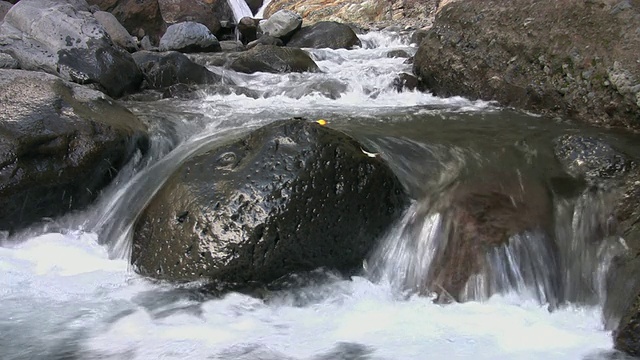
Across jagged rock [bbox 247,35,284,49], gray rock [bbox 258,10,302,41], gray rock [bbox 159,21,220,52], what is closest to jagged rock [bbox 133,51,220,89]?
gray rock [bbox 159,21,220,52]

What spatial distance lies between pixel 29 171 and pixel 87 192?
1.63ft

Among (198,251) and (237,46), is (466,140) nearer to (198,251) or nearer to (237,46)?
(198,251)

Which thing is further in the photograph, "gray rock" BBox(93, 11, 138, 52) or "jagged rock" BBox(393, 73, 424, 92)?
"gray rock" BBox(93, 11, 138, 52)

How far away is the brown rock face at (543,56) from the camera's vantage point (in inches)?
239

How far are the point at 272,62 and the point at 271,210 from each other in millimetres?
6418

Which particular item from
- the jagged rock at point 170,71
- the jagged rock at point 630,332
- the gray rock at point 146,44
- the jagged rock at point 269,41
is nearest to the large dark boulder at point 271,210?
the jagged rock at point 630,332

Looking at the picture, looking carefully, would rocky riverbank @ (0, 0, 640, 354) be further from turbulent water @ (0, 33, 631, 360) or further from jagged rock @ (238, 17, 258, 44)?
jagged rock @ (238, 17, 258, 44)

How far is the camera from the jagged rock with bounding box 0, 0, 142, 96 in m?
7.87

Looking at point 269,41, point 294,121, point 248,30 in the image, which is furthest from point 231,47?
point 294,121

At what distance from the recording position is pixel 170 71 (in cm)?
895

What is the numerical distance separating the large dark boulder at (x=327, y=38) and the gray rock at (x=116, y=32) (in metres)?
4.00

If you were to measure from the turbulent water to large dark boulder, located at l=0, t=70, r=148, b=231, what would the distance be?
0.15 metres

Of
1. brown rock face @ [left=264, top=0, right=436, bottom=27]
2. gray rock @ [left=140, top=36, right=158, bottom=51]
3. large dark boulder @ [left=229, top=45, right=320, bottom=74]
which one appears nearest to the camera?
large dark boulder @ [left=229, top=45, right=320, bottom=74]

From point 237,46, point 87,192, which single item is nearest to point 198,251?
point 87,192
